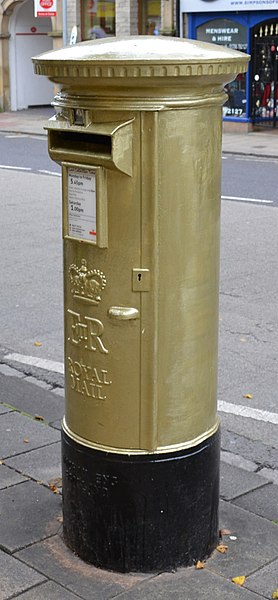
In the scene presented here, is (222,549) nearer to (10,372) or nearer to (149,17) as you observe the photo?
(10,372)

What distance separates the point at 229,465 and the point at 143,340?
4.85 feet

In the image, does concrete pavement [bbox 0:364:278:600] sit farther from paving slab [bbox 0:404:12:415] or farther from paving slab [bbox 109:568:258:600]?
paving slab [bbox 0:404:12:415]

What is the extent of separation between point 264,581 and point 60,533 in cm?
90

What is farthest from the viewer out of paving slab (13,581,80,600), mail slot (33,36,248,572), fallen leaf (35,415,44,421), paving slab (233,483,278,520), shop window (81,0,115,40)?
shop window (81,0,115,40)

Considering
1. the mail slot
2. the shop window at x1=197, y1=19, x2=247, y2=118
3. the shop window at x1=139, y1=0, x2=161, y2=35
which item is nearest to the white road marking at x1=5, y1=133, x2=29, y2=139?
the shop window at x1=139, y1=0, x2=161, y2=35

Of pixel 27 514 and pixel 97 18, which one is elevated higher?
pixel 97 18

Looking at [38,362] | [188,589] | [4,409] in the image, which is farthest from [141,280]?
[38,362]

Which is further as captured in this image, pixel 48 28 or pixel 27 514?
pixel 48 28

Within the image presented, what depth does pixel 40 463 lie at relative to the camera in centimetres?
458

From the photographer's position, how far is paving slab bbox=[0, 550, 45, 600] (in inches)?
136

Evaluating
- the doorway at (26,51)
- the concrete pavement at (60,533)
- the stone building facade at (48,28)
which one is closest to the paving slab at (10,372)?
the concrete pavement at (60,533)

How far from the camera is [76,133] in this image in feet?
10.9

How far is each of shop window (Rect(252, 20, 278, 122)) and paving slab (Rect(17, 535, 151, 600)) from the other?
1963 cm

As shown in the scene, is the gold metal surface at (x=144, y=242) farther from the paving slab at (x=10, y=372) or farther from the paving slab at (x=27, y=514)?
the paving slab at (x=10, y=372)
